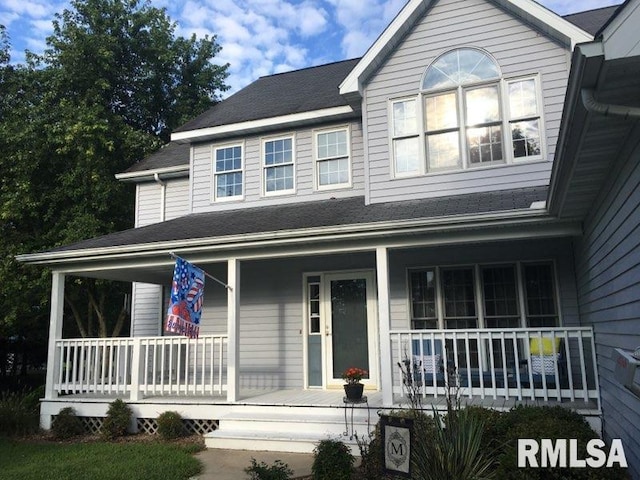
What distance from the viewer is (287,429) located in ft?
24.5

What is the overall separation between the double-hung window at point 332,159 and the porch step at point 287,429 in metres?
4.37

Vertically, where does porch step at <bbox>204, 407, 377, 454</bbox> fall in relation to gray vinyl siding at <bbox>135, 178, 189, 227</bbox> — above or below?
below

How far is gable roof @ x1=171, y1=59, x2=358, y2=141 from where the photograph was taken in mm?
10135

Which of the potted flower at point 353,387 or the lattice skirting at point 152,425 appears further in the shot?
the lattice skirting at point 152,425

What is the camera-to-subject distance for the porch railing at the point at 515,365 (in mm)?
6484

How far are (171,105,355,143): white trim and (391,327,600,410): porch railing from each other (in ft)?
14.5

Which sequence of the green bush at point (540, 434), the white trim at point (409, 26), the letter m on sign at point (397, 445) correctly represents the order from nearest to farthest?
the letter m on sign at point (397, 445), the green bush at point (540, 434), the white trim at point (409, 26)

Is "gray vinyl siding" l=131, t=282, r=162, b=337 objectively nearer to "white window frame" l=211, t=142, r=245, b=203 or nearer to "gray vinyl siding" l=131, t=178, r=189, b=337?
"gray vinyl siding" l=131, t=178, r=189, b=337

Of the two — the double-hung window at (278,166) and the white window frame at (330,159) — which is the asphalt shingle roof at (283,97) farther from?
the double-hung window at (278,166)

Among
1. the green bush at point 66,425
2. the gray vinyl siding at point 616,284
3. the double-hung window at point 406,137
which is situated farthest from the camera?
the double-hung window at point 406,137

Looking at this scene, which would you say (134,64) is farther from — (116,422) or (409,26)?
(116,422)

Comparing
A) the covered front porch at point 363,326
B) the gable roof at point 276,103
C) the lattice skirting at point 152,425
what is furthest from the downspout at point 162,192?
the lattice skirting at point 152,425

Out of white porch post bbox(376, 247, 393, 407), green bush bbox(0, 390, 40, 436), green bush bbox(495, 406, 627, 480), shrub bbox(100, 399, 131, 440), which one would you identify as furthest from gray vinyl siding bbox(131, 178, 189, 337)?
green bush bbox(495, 406, 627, 480)

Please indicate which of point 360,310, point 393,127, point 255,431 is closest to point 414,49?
point 393,127
